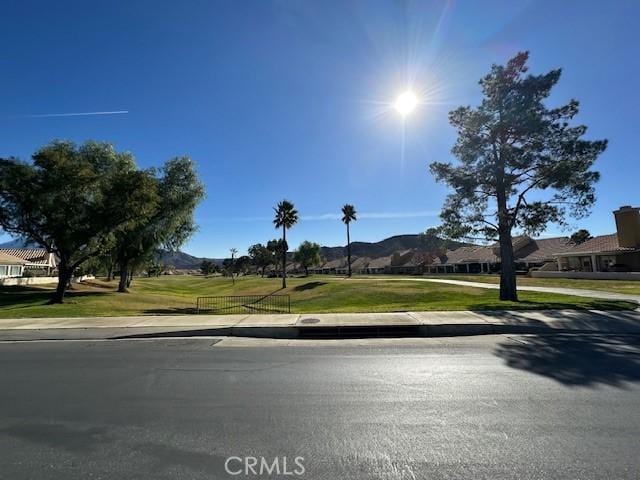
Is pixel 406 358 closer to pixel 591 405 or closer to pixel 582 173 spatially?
pixel 591 405

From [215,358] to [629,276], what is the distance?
3855cm

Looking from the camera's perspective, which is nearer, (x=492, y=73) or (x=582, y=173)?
(x=582, y=173)

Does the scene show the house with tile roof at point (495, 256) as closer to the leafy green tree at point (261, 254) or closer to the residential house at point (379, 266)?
the residential house at point (379, 266)

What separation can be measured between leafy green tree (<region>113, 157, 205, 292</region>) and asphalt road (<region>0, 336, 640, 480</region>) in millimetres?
28572

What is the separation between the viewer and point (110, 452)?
3.89m

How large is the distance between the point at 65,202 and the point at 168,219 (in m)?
12.0

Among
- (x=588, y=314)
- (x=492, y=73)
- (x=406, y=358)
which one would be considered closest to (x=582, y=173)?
(x=492, y=73)

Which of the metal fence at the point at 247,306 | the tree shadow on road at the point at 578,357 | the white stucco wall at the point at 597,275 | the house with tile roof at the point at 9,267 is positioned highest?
the house with tile roof at the point at 9,267

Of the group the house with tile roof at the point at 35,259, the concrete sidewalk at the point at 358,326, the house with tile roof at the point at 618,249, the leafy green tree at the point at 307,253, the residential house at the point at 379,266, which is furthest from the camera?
the residential house at the point at 379,266

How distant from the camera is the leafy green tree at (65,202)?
2341cm

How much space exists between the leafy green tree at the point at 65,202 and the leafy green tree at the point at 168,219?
279 inches

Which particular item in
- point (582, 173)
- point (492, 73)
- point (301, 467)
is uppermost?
point (492, 73)

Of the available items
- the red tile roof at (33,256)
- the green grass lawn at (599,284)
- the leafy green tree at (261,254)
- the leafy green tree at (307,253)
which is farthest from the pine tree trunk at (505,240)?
the leafy green tree at (261,254)

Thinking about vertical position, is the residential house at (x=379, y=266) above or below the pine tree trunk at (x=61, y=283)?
above
